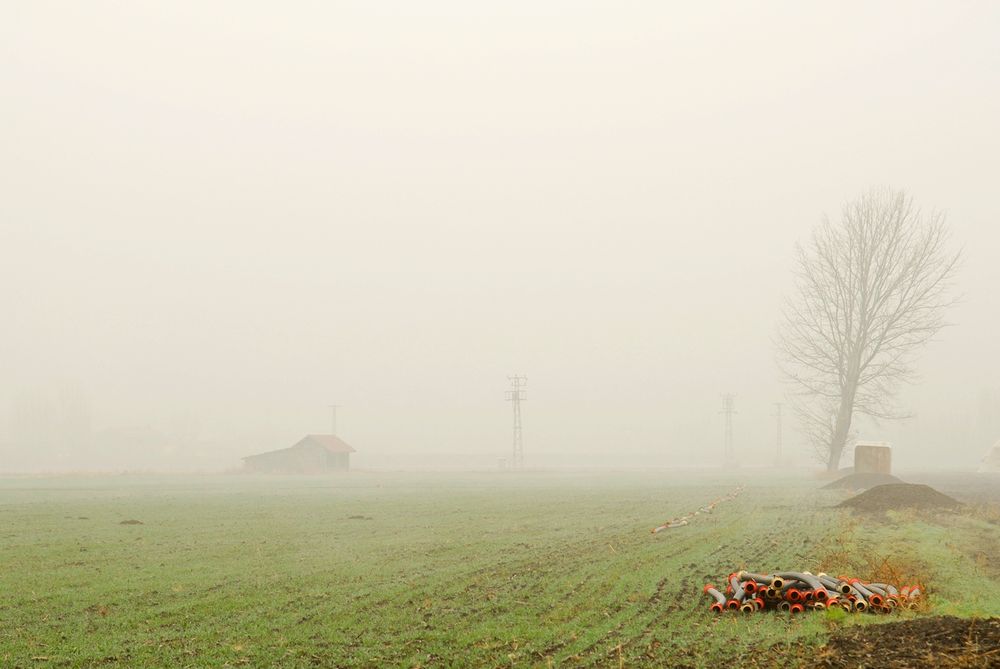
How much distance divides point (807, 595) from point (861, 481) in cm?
4602

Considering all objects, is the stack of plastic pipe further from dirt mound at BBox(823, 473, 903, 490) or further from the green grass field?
dirt mound at BBox(823, 473, 903, 490)

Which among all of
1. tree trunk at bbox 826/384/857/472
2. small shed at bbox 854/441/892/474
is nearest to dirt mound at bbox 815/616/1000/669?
small shed at bbox 854/441/892/474

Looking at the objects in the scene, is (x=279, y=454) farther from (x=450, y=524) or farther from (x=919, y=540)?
(x=919, y=540)

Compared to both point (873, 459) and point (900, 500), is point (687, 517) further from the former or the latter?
point (873, 459)

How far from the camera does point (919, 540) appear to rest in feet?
82.0

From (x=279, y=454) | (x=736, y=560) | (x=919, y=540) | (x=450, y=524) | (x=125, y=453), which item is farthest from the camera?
(x=125, y=453)

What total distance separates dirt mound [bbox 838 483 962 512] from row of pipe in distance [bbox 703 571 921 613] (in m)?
23.4

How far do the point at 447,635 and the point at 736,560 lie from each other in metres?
10.1

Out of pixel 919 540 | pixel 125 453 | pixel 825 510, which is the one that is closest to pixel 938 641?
pixel 919 540

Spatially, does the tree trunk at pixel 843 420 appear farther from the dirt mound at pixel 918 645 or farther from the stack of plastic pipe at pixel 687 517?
the dirt mound at pixel 918 645

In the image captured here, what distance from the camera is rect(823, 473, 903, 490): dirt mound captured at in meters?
54.4

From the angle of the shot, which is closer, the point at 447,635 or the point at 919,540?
the point at 447,635

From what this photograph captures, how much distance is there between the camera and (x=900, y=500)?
3734 cm

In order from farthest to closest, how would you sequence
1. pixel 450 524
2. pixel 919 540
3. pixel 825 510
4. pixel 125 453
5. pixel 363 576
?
pixel 125 453, pixel 825 510, pixel 450 524, pixel 919 540, pixel 363 576
